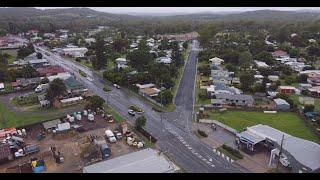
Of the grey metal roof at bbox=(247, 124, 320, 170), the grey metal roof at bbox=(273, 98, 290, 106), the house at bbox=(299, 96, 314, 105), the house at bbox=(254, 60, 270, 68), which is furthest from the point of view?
the house at bbox=(254, 60, 270, 68)

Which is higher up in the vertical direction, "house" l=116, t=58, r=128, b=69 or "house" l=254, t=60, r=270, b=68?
"house" l=254, t=60, r=270, b=68

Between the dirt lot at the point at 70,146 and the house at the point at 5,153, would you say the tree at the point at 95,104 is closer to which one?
the dirt lot at the point at 70,146

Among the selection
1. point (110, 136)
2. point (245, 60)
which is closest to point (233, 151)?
point (110, 136)

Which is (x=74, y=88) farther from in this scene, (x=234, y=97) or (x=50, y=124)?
(x=234, y=97)

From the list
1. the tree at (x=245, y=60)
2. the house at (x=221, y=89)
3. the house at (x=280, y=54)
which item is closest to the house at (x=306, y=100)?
the house at (x=221, y=89)

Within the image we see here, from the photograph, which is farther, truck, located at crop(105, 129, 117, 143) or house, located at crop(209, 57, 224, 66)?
house, located at crop(209, 57, 224, 66)

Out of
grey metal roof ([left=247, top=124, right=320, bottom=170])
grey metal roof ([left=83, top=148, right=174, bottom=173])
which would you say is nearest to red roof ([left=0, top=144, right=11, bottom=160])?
grey metal roof ([left=83, top=148, right=174, bottom=173])

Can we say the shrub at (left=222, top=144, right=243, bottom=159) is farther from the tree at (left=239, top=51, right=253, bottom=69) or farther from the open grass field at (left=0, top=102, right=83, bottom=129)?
the tree at (left=239, top=51, right=253, bottom=69)
